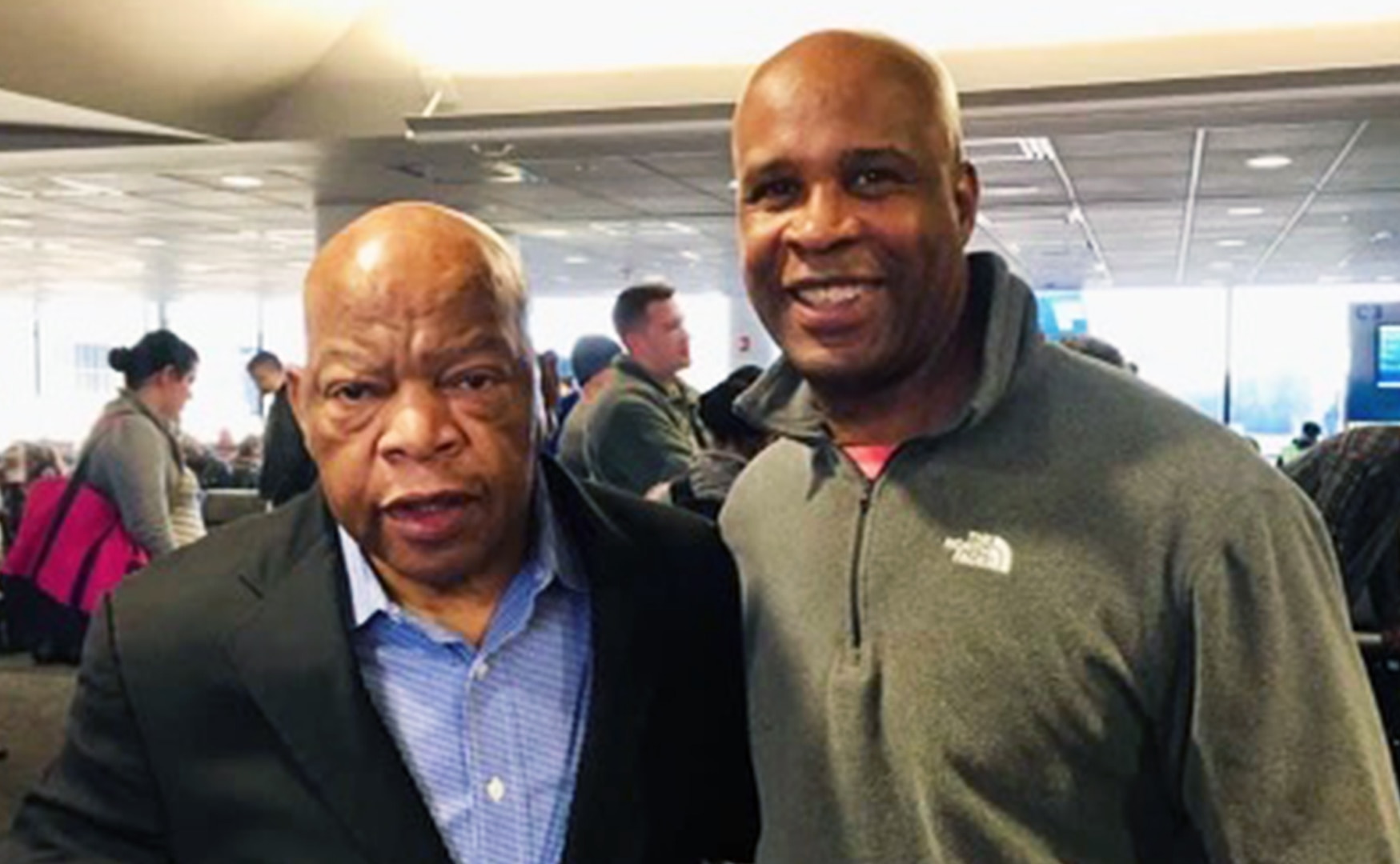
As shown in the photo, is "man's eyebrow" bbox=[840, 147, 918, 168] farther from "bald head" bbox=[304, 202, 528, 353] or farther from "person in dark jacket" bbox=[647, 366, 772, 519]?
"person in dark jacket" bbox=[647, 366, 772, 519]

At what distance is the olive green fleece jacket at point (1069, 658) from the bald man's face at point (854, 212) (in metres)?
0.09

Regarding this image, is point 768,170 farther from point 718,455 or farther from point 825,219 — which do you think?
point 718,455

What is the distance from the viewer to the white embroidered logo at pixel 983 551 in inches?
49.3

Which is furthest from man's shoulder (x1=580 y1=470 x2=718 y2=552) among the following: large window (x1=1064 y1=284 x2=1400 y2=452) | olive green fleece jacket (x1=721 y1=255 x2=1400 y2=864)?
large window (x1=1064 y1=284 x2=1400 y2=452)

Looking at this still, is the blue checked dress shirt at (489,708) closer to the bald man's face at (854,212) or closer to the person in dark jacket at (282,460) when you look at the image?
the bald man's face at (854,212)

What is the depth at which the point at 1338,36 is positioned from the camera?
4.81 meters

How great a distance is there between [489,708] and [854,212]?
1.82 ft

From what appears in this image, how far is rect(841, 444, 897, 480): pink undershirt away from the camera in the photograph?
1376 mm

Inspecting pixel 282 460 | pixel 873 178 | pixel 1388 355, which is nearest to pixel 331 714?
pixel 873 178

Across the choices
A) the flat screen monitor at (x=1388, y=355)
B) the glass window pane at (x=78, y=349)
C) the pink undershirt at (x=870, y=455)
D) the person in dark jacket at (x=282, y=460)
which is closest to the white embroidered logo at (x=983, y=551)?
the pink undershirt at (x=870, y=455)

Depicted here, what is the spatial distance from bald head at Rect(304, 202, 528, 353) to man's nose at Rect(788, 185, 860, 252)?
0.29m

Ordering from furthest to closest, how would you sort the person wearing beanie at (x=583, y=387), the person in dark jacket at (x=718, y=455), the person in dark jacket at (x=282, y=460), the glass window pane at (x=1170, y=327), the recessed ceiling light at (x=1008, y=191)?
the glass window pane at (x=1170, y=327)
the recessed ceiling light at (x=1008, y=191)
the person in dark jacket at (x=282, y=460)
the person wearing beanie at (x=583, y=387)
the person in dark jacket at (x=718, y=455)

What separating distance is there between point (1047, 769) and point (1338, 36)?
4.38 m

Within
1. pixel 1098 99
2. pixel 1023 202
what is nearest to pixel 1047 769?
pixel 1098 99
